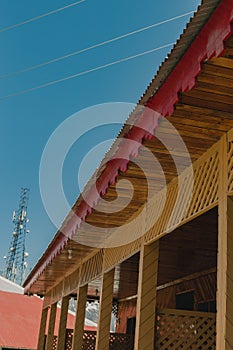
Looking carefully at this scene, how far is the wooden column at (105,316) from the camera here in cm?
898

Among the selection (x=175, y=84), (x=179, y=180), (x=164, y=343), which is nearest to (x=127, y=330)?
(x=164, y=343)

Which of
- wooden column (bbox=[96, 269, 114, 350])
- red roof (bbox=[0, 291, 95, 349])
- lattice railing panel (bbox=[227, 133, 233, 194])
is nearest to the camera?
lattice railing panel (bbox=[227, 133, 233, 194])

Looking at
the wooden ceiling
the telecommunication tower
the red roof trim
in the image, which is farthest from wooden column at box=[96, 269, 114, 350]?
the telecommunication tower

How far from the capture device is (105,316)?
359 inches

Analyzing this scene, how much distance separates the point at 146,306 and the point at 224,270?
95.1 inches

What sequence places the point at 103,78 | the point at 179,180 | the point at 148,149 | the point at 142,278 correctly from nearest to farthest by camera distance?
1. the point at 148,149
2. the point at 179,180
3. the point at 142,278
4. the point at 103,78

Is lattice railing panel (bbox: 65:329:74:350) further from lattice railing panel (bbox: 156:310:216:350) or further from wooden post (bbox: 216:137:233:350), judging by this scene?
wooden post (bbox: 216:137:233:350)

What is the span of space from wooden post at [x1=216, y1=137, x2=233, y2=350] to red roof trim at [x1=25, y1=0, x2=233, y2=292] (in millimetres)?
848

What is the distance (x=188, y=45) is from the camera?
356cm

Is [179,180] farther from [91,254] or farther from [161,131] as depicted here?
[91,254]

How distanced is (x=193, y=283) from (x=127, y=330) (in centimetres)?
602

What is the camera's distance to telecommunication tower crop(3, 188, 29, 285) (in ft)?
181

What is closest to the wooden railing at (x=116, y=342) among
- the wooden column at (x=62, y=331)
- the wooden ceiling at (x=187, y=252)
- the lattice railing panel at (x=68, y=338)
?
the wooden column at (x=62, y=331)

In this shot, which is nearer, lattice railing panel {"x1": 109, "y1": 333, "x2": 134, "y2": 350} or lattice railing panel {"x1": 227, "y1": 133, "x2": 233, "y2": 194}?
lattice railing panel {"x1": 227, "y1": 133, "x2": 233, "y2": 194}
